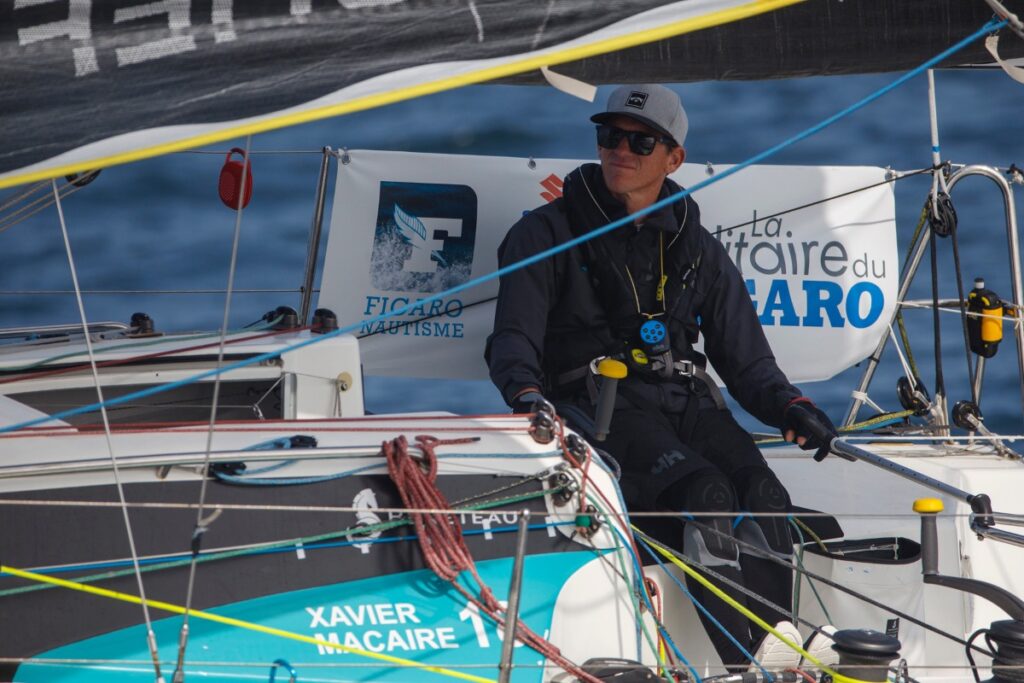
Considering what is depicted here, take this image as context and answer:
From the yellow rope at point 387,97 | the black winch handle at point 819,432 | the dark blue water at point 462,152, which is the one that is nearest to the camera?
the yellow rope at point 387,97

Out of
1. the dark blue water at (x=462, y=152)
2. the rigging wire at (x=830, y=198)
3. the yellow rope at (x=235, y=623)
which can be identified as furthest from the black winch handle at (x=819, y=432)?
the dark blue water at (x=462, y=152)

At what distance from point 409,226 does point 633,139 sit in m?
0.98

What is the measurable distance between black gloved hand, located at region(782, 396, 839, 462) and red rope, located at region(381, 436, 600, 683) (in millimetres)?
885

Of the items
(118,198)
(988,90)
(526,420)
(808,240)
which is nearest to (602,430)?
(526,420)

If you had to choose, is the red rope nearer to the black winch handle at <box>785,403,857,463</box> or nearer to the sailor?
the sailor

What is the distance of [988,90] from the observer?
325 inches

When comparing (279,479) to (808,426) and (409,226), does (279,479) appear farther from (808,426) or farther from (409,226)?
(409,226)

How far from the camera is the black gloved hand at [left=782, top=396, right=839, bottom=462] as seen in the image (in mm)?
2943

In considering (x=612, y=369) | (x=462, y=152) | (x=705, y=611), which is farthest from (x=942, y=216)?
(x=462, y=152)

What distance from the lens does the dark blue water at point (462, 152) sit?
6.61 metres

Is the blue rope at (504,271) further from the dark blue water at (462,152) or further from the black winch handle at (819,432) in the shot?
the dark blue water at (462,152)

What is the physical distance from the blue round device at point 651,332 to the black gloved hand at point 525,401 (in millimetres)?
358

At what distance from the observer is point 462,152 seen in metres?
7.17

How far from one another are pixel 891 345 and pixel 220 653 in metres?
5.25
